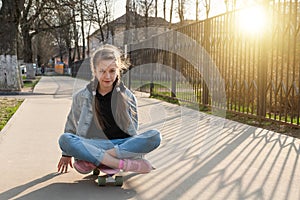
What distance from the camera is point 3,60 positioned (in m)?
18.5

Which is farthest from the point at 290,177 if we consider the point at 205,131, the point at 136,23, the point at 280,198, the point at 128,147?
the point at 136,23

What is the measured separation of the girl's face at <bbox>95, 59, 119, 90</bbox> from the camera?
159 inches

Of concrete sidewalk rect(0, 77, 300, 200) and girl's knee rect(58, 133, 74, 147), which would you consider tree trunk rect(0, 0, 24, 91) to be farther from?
girl's knee rect(58, 133, 74, 147)

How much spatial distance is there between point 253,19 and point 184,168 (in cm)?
438

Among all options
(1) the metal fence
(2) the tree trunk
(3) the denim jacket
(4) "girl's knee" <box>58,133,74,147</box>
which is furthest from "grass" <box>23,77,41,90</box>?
(4) "girl's knee" <box>58,133,74,147</box>

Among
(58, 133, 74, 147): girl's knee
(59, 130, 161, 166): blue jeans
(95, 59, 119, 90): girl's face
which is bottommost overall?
(59, 130, 161, 166): blue jeans

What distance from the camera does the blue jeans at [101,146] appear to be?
379 centimetres

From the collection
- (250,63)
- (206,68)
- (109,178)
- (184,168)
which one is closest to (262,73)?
(250,63)

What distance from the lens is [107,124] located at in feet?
13.6

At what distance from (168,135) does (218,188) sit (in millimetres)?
3227

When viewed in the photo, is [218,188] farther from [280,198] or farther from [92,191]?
[92,191]

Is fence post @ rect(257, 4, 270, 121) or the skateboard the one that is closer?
the skateboard

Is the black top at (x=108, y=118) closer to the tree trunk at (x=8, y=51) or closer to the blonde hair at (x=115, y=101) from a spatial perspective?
the blonde hair at (x=115, y=101)

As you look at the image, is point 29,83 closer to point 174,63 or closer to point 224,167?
point 174,63
